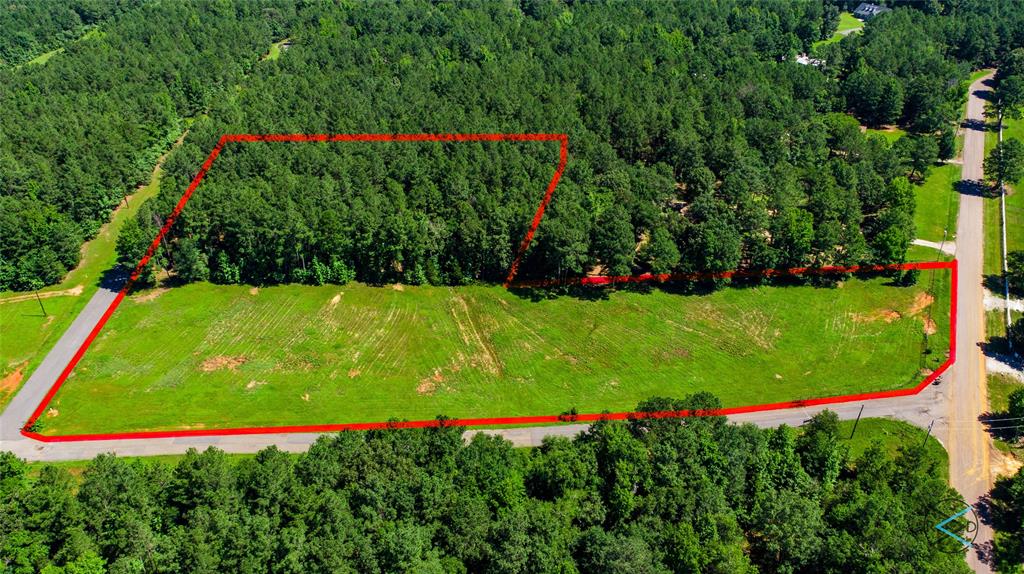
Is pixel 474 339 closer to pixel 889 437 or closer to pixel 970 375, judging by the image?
pixel 889 437

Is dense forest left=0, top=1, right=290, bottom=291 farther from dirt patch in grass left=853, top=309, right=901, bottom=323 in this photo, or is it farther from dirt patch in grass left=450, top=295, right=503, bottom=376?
dirt patch in grass left=853, top=309, right=901, bottom=323

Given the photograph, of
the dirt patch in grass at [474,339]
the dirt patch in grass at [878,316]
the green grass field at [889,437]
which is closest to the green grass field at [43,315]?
the dirt patch in grass at [474,339]

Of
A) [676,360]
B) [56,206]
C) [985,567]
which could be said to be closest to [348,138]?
[56,206]

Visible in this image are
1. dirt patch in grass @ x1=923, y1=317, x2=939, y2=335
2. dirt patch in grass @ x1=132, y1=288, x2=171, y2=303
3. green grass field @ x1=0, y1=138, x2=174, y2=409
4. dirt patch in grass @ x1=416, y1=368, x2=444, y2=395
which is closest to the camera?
dirt patch in grass @ x1=416, y1=368, x2=444, y2=395

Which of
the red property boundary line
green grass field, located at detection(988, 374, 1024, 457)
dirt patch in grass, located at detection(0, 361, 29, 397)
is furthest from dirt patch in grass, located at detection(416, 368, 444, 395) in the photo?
green grass field, located at detection(988, 374, 1024, 457)

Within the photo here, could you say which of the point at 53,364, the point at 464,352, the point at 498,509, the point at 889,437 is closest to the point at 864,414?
the point at 889,437

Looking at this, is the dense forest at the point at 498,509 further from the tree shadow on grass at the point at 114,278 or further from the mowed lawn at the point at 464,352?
the tree shadow on grass at the point at 114,278
